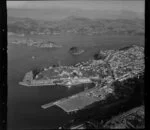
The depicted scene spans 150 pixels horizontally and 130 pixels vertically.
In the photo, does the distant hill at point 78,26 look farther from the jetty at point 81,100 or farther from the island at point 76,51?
the jetty at point 81,100

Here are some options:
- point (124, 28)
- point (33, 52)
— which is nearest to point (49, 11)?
point (33, 52)

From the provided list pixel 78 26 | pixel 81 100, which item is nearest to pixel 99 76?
pixel 81 100

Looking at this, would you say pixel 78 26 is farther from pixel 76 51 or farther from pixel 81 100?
pixel 81 100

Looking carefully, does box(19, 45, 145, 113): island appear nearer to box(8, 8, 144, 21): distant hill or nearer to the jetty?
the jetty

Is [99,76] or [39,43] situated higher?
[39,43]
